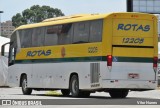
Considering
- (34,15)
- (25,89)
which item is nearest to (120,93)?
(25,89)

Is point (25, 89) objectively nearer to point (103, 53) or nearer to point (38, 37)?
point (38, 37)

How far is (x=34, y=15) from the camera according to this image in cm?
13025

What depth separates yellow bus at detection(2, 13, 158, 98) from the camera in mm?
25062

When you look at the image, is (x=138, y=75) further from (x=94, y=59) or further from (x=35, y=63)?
(x=35, y=63)

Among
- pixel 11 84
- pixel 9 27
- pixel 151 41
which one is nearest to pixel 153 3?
pixel 11 84

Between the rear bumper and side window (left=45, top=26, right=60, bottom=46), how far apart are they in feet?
13.6

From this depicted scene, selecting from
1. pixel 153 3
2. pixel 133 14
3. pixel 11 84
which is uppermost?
pixel 153 3

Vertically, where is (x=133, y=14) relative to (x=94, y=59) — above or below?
above

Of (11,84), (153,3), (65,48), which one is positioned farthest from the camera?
(153,3)

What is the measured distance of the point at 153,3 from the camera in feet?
259

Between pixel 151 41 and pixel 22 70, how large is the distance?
8.13 metres

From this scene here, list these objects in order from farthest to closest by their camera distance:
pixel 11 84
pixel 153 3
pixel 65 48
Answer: pixel 153 3 → pixel 11 84 → pixel 65 48

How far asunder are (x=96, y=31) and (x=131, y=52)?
1.64 metres

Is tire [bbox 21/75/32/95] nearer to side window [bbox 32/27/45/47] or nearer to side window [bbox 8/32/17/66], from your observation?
side window [bbox 8/32/17/66]
